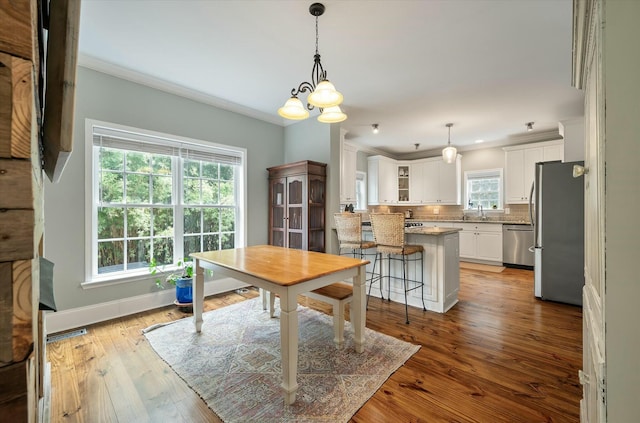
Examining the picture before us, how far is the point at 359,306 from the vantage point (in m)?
2.10

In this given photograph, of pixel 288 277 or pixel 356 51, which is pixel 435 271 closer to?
pixel 288 277

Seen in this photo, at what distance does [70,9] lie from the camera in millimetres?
702

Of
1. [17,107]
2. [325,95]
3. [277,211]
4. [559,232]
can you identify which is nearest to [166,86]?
[277,211]

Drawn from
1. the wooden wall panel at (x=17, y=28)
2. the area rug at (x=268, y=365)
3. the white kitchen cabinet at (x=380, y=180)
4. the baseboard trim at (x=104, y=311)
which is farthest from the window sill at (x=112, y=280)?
the white kitchen cabinet at (x=380, y=180)

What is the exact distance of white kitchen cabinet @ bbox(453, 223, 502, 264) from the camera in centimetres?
536

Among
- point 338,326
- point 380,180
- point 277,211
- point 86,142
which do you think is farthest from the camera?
point 380,180

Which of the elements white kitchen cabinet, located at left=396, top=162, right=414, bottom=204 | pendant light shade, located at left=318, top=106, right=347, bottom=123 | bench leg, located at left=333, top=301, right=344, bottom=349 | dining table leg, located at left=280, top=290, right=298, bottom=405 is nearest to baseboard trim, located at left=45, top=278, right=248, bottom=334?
bench leg, located at left=333, top=301, right=344, bottom=349

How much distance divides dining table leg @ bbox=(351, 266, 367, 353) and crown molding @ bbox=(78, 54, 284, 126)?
9.54 ft

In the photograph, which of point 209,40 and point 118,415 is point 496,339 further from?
point 209,40

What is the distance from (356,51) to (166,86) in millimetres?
2206

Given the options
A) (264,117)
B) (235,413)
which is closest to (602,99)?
(235,413)

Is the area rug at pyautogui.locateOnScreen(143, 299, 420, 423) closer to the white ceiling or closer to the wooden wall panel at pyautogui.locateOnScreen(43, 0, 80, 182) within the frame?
the wooden wall panel at pyautogui.locateOnScreen(43, 0, 80, 182)

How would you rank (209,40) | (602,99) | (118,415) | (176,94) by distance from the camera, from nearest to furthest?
(602,99)
(118,415)
(209,40)
(176,94)

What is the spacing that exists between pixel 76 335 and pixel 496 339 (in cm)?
379
